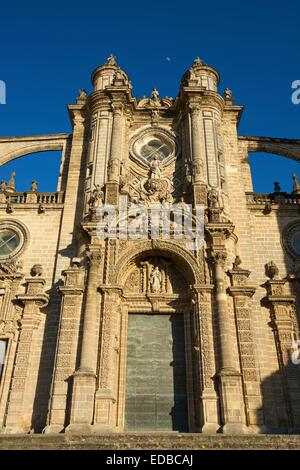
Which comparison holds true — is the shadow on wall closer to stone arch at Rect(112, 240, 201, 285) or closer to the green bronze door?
the green bronze door

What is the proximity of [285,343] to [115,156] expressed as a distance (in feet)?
30.9

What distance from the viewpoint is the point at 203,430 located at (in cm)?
1265

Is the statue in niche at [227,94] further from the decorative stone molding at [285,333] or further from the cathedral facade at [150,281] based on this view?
the decorative stone molding at [285,333]

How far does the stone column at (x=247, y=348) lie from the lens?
13180mm

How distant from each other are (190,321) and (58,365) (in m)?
4.47

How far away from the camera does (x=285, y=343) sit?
14711 millimetres

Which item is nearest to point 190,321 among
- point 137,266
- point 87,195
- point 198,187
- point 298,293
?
point 137,266

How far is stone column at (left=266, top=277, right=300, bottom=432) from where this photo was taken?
44.6ft

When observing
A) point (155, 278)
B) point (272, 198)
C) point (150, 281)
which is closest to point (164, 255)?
point (155, 278)

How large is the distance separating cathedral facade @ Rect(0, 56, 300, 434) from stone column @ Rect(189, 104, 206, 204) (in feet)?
0.18

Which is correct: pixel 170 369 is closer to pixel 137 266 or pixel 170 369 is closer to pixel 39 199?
pixel 137 266

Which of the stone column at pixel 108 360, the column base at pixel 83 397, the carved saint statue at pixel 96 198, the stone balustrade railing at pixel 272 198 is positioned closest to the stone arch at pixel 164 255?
the stone column at pixel 108 360

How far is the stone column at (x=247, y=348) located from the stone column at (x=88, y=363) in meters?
4.41
